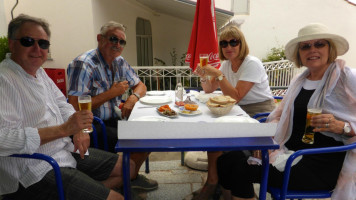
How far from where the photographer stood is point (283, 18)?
12.1 m

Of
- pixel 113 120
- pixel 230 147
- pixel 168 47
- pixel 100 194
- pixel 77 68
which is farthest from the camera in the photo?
pixel 168 47

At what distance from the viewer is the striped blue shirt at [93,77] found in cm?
242

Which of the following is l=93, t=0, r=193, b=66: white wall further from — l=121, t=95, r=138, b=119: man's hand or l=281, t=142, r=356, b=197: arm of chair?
l=281, t=142, r=356, b=197: arm of chair

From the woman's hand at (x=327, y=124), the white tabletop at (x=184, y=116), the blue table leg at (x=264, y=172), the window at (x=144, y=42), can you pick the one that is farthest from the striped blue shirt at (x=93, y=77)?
the window at (x=144, y=42)

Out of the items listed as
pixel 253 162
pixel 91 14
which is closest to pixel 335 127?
pixel 253 162

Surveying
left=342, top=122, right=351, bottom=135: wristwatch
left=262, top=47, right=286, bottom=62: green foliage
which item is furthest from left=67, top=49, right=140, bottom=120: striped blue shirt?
left=262, top=47, right=286, bottom=62: green foliage

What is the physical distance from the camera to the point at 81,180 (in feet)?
4.91

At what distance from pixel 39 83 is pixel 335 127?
2.01 meters

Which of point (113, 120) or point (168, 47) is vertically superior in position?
point (168, 47)

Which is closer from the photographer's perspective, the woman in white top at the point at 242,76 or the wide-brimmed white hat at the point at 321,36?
the wide-brimmed white hat at the point at 321,36

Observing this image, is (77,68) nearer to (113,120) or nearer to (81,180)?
(113,120)

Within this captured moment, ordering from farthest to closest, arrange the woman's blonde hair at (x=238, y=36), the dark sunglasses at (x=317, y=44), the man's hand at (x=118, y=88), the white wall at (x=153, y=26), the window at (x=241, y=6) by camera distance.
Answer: the window at (x=241, y=6), the white wall at (x=153, y=26), the woman's blonde hair at (x=238, y=36), the man's hand at (x=118, y=88), the dark sunglasses at (x=317, y=44)

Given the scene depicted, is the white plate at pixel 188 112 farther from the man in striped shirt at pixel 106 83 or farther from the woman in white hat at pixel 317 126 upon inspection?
the man in striped shirt at pixel 106 83

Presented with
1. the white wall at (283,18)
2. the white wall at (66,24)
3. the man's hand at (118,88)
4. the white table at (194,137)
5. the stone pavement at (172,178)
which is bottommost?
the stone pavement at (172,178)
